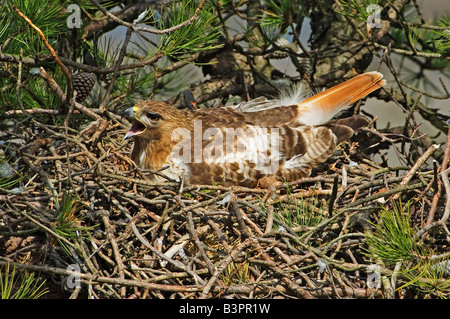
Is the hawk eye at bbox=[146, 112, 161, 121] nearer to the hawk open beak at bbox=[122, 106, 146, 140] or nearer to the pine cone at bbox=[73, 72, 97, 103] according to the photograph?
the hawk open beak at bbox=[122, 106, 146, 140]

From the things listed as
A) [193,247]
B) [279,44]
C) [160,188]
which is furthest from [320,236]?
[279,44]

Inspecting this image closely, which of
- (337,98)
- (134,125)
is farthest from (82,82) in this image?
(337,98)

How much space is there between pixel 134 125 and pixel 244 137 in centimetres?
79

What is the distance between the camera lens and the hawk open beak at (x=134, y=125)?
4170mm

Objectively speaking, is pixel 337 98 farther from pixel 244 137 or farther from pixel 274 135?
pixel 244 137

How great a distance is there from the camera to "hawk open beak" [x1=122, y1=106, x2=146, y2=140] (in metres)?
4.17

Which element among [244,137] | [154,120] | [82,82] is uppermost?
[82,82]

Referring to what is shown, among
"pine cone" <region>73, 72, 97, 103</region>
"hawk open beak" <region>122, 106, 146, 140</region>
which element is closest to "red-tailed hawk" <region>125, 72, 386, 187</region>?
"hawk open beak" <region>122, 106, 146, 140</region>

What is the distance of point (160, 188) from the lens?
3729 mm

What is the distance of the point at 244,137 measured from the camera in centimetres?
439

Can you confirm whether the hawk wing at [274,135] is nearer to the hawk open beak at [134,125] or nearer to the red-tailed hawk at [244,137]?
the red-tailed hawk at [244,137]
